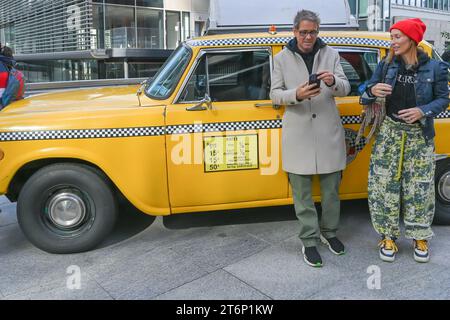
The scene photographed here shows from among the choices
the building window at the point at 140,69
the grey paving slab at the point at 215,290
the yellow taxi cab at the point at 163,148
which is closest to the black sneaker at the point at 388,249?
the yellow taxi cab at the point at 163,148

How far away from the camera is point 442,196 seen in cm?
457

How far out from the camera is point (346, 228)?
463 cm

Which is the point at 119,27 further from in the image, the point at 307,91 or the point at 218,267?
the point at 307,91

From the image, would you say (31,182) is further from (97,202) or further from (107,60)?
(107,60)

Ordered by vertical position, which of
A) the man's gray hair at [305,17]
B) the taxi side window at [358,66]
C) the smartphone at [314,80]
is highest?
the man's gray hair at [305,17]

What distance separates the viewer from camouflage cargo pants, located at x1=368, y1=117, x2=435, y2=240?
3723mm

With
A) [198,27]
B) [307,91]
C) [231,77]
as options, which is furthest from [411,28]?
[198,27]

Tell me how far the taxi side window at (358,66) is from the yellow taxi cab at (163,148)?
3.5 inches

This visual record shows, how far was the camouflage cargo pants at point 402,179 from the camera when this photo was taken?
3.72 meters

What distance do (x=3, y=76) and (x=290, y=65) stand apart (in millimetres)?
4047

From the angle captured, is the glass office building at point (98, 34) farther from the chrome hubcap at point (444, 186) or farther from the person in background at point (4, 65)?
the chrome hubcap at point (444, 186)

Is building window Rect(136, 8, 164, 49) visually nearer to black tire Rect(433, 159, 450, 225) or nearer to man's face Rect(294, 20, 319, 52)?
black tire Rect(433, 159, 450, 225)

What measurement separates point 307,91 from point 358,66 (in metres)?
1.25
